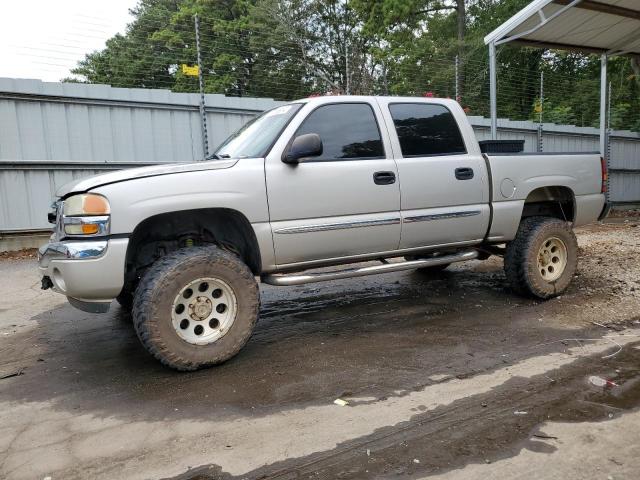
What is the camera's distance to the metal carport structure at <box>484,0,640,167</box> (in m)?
8.40

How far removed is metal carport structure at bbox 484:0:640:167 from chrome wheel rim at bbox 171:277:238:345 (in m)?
7.15

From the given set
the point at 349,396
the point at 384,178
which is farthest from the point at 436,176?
the point at 349,396

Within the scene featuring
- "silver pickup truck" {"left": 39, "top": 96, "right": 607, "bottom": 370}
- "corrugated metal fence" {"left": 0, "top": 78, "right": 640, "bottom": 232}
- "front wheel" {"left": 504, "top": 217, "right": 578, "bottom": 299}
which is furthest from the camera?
"corrugated metal fence" {"left": 0, "top": 78, "right": 640, "bottom": 232}

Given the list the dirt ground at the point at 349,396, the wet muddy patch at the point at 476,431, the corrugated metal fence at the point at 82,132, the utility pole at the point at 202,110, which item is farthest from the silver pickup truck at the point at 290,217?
the utility pole at the point at 202,110

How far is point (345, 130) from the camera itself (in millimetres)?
4277

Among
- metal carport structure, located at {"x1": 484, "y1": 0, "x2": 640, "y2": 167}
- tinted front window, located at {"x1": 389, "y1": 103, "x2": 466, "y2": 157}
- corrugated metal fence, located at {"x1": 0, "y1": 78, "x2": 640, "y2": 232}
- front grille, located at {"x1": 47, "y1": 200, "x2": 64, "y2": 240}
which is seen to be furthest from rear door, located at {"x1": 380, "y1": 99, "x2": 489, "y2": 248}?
corrugated metal fence, located at {"x1": 0, "y1": 78, "x2": 640, "y2": 232}

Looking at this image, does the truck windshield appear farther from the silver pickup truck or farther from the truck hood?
the truck hood

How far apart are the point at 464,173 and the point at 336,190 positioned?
1420mm

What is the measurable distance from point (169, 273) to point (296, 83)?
53.6ft

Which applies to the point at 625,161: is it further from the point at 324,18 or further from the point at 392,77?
the point at 324,18

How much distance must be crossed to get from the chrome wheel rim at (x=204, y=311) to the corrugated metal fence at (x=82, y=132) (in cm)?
705

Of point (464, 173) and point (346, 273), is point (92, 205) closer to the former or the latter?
point (346, 273)

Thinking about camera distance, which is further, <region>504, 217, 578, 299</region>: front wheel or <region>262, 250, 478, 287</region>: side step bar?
<region>504, 217, 578, 299</region>: front wheel

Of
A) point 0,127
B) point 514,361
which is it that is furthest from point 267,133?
point 0,127
